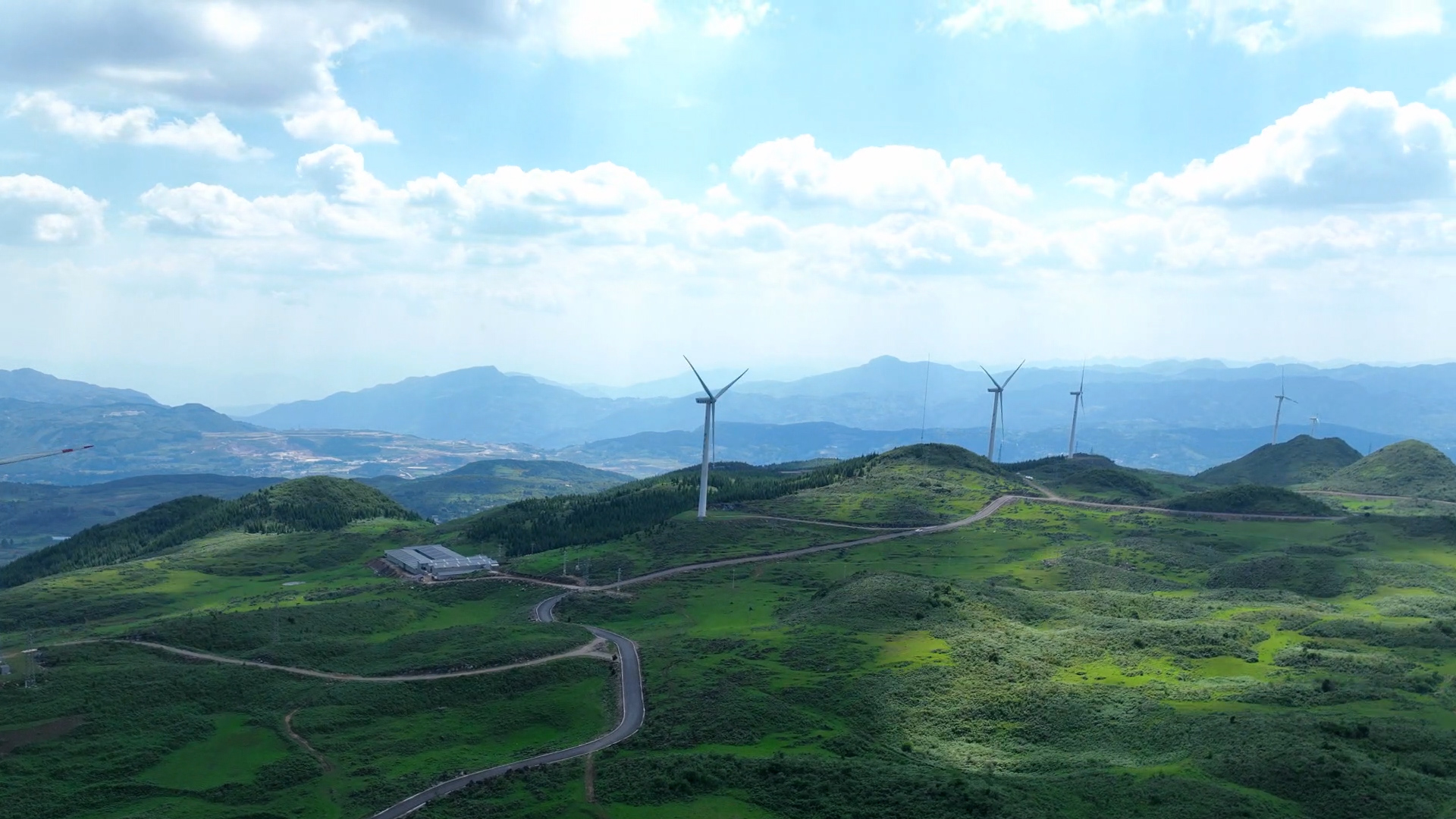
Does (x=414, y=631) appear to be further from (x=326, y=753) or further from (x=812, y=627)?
(x=812, y=627)

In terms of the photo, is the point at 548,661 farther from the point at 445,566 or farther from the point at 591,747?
the point at 445,566

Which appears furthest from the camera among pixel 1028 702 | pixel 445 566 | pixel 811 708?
pixel 445 566

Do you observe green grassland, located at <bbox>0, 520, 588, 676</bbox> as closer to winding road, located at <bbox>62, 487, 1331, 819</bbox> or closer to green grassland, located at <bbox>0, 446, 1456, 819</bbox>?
green grassland, located at <bbox>0, 446, 1456, 819</bbox>

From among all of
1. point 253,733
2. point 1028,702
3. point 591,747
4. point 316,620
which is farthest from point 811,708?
point 316,620

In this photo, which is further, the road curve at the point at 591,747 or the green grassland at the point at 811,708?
the road curve at the point at 591,747

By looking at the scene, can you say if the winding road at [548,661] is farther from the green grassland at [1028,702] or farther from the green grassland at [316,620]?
the green grassland at [1028,702]

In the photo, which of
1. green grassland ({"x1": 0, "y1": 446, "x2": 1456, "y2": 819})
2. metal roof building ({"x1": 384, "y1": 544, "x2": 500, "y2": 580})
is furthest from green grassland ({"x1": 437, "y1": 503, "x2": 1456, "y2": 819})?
metal roof building ({"x1": 384, "y1": 544, "x2": 500, "y2": 580})

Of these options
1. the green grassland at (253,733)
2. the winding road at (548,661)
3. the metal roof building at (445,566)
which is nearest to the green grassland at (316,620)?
the winding road at (548,661)
